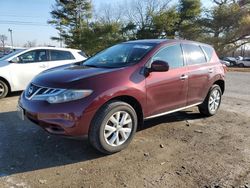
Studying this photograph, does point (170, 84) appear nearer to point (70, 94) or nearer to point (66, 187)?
point (70, 94)

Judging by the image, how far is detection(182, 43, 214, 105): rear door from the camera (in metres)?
5.47

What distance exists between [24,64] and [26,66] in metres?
0.08

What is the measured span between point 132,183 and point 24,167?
1404 mm

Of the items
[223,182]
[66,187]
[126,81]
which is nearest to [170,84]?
[126,81]

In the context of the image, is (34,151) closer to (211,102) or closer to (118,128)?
(118,128)

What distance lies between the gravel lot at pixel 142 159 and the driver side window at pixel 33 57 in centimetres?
326

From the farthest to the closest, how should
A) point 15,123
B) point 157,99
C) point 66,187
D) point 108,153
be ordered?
point 15,123
point 157,99
point 108,153
point 66,187

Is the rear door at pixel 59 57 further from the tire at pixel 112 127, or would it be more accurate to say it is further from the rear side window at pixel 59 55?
the tire at pixel 112 127

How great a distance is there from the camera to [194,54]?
5750mm

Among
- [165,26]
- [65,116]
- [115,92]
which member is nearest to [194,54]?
[115,92]

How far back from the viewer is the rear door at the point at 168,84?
4.63 metres

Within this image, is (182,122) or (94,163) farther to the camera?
(182,122)

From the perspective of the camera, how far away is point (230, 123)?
596 centimetres

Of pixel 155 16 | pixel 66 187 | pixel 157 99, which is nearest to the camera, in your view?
pixel 66 187
